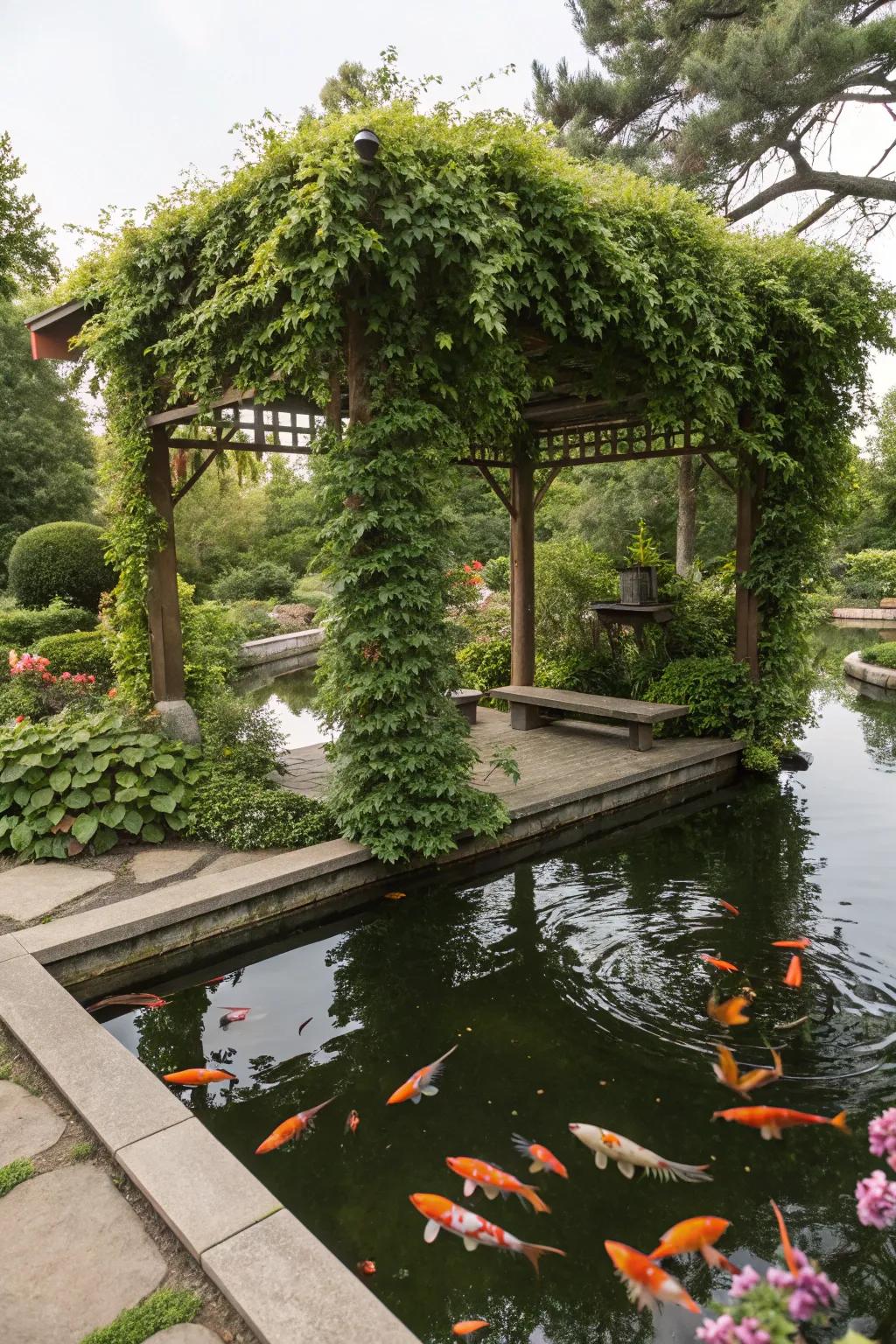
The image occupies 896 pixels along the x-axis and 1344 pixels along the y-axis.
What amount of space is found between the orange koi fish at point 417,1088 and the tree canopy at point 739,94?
34.2 feet

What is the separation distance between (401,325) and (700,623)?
15.0 feet

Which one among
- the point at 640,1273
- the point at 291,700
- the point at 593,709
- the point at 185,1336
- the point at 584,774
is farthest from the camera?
the point at 291,700

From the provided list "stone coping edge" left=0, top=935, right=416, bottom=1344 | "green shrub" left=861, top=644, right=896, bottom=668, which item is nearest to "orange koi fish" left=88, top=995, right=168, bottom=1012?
"stone coping edge" left=0, top=935, right=416, bottom=1344

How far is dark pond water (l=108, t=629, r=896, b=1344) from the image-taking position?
7.36 ft

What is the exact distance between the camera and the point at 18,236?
12.8 metres

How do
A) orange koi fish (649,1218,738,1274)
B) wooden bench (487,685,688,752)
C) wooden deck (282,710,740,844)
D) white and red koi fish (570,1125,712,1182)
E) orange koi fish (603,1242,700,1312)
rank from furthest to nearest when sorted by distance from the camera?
wooden bench (487,685,688,752) < wooden deck (282,710,740,844) < white and red koi fish (570,1125,712,1182) < orange koi fish (649,1218,738,1274) < orange koi fish (603,1242,700,1312)

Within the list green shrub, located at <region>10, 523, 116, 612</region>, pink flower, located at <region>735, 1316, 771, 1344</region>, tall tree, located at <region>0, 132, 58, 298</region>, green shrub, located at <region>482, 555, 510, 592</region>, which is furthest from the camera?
green shrub, located at <region>482, 555, 510, 592</region>

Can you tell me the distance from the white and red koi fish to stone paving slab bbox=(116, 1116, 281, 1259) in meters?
0.82

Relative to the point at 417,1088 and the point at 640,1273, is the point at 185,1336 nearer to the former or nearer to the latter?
the point at 640,1273

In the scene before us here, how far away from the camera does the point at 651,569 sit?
24.7 ft

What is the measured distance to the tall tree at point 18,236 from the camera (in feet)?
40.3

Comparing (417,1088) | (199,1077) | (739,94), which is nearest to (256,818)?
(199,1077)

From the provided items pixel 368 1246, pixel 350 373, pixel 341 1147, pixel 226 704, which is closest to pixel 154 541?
pixel 226 704

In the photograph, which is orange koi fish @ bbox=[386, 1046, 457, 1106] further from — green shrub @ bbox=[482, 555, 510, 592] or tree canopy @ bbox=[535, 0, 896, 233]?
green shrub @ bbox=[482, 555, 510, 592]
